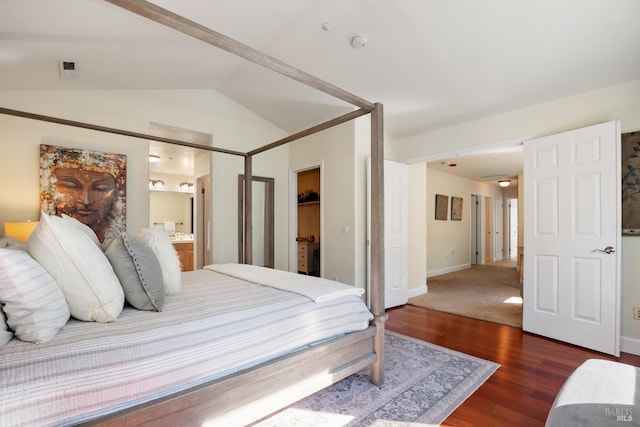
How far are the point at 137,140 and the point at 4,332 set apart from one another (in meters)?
3.15

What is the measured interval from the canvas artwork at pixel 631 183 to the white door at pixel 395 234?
2207mm

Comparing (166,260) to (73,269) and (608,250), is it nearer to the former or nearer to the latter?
(73,269)

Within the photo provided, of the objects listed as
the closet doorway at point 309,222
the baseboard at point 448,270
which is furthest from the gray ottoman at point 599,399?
the baseboard at point 448,270

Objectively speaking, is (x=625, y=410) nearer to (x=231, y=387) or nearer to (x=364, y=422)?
(x=364, y=422)

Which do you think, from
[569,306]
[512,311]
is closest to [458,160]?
[512,311]

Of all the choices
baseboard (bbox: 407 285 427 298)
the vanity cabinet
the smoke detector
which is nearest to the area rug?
baseboard (bbox: 407 285 427 298)

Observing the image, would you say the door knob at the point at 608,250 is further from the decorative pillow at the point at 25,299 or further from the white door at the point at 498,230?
the white door at the point at 498,230

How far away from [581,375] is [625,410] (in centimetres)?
26

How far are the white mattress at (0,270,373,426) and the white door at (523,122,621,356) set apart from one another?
2.38m

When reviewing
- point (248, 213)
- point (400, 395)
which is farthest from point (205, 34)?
point (400, 395)

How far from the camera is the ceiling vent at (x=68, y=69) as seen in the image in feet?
8.91

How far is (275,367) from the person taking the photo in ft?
5.00

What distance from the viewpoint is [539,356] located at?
2.62m

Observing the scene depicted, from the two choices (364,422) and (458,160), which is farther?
(458,160)
